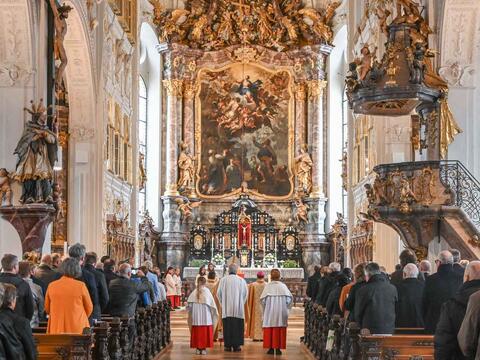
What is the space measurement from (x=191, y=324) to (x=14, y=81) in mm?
5462

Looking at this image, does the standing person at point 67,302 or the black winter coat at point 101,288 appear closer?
the standing person at point 67,302

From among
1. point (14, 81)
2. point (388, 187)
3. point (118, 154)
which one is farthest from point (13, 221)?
point (118, 154)

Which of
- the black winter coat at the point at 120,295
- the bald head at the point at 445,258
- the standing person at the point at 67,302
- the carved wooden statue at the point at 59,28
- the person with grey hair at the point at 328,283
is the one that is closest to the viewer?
the bald head at the point at 445,258

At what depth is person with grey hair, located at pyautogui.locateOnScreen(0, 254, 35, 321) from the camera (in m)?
9.43

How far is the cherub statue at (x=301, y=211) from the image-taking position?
34594 mm

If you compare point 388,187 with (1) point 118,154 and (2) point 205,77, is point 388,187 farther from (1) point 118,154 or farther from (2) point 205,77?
(2) point 205,77

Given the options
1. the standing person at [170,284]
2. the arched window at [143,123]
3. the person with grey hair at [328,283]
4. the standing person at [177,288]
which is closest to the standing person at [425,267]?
the person with grey hair at [328,283]

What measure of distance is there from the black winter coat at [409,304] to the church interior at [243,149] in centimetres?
12

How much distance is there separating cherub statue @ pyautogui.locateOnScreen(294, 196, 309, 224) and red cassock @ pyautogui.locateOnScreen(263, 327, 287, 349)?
17111mm

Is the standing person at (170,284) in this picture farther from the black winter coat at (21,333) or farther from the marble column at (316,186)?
the black winter coat at (21,333)

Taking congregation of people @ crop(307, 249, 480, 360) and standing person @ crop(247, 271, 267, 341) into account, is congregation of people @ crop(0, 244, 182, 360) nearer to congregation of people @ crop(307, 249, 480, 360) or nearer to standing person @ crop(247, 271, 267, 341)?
congregation of people @ crop(307, 249, 480, 360)

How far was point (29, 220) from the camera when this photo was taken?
16766mm

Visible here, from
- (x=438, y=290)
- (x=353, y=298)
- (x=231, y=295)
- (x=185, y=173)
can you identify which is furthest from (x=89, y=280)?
(x=185, y=173)

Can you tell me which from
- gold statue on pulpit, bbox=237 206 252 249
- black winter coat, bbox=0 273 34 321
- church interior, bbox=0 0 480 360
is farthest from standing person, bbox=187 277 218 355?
gold statue on pulpit, bbox=237 206 252 249
